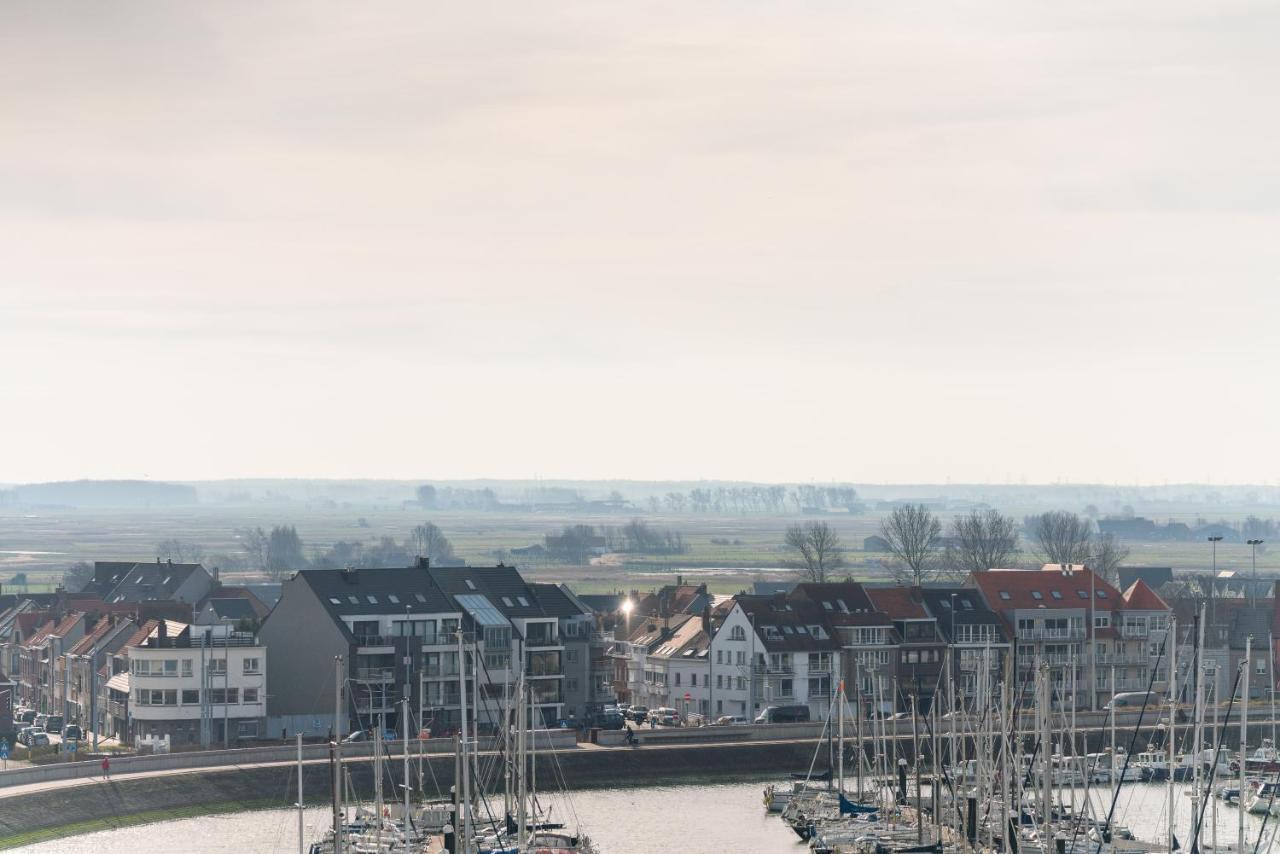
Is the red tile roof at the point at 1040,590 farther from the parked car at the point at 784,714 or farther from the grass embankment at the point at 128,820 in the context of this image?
the grass embankment at the point at 128,820

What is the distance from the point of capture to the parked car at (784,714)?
5108 inches

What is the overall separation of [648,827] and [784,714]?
31.6 metres

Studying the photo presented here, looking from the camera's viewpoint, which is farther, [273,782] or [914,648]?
[914,648]

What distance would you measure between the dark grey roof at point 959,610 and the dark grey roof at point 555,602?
2194 centimetres

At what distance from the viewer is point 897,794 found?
98.8 meters

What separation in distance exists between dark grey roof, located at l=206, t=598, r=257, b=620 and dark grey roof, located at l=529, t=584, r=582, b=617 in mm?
23969

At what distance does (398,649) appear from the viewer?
12125 cm

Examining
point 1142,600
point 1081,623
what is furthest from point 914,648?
point 1142,600

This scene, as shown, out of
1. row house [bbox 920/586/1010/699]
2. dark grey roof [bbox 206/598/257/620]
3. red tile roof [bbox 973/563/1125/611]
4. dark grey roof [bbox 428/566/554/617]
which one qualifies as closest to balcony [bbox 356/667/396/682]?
dark grey roof [bbox 428/566/554/617]

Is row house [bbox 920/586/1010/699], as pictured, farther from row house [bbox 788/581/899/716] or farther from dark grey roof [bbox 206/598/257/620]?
dark grey roof [bbox 206/598/257/620]

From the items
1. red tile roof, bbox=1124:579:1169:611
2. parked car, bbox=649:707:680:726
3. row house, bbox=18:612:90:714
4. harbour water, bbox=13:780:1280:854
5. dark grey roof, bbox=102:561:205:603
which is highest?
dark grey roof, bbox=102:561:205:603

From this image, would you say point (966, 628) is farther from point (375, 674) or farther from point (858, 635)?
point (375, 674)

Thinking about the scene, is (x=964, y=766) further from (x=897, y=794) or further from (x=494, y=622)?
(x=494, y=622)

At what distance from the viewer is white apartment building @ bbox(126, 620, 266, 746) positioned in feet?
375
